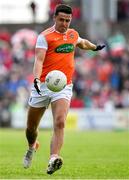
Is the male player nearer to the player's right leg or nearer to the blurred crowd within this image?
the player's right leg

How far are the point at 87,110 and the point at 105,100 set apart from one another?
130cm

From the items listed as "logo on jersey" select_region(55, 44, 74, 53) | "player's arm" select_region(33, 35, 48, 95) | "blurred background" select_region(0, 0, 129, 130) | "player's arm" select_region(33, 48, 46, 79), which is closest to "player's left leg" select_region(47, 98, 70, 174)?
"player's arm" select_region(33, 35, 48, 95)

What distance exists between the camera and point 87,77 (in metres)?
36.3

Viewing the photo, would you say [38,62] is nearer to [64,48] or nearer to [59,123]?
[64,48]

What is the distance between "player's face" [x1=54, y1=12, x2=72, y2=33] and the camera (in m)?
14.0

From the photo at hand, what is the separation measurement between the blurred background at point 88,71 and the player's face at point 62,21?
17077mm

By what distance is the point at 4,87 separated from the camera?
3650cm

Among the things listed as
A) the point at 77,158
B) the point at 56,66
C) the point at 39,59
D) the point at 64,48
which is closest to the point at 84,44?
the point at 64,48

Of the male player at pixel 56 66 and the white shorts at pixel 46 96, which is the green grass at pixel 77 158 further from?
the white shorts at pixel 46 96

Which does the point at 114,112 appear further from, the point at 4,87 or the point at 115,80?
the point at 4,87

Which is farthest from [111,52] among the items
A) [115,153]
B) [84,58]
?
[115,153]

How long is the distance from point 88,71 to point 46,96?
2229cm

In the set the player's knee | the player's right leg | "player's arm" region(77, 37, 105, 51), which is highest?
"player's arm" region(77, 37, 105, 51)

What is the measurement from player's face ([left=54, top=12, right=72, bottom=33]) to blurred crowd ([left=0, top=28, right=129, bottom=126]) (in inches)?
795
